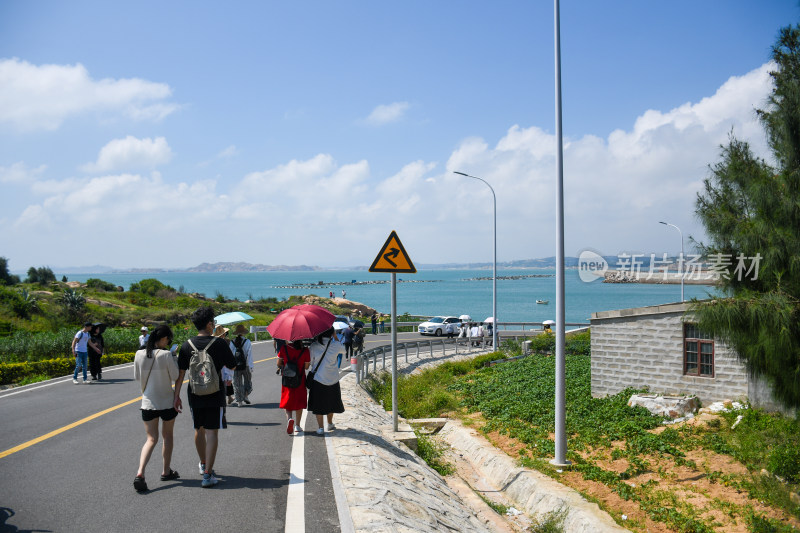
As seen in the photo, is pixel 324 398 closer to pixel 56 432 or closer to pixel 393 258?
pixel 393 258

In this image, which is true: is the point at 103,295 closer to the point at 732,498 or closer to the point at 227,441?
the point at 227,441

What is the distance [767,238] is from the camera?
9.25m

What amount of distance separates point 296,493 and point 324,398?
8.06ft

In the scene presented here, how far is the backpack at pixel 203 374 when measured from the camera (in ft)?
20.9

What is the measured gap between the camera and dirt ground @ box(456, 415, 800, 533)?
937 centimetres

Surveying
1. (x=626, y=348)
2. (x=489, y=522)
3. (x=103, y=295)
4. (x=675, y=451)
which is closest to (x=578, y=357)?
(x=626, y=348)

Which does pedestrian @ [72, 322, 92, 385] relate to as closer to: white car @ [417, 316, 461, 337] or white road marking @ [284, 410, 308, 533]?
white road marking @ [284, 410, 308, 533]

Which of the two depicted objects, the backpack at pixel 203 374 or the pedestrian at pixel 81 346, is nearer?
the backpack at pixel 203 374

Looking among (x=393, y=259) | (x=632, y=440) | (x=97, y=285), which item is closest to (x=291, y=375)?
(x=393, y=259)

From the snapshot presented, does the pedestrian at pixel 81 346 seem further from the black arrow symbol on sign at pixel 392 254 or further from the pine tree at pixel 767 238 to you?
the pine tree at pixel 767 238

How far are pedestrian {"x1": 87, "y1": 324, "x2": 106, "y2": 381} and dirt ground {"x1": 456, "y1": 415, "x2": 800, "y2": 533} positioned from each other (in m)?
11.3

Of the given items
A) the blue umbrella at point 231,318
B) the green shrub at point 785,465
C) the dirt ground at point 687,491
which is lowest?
the dirt ground at point 687,491

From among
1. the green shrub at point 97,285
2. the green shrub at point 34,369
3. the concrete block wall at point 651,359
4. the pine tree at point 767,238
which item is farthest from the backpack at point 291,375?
the green shrub at point 97,285

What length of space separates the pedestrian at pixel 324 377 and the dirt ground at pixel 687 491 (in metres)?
4.95
